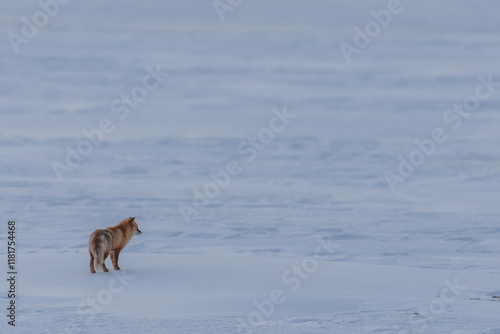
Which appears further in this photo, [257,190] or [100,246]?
[257,190]

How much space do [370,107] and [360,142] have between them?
3.37 m

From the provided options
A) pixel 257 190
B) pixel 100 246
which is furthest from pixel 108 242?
pixel 257 190

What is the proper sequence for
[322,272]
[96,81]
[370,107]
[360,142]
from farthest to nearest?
[96,81] < [370,107] < [360,142] < [322,272]

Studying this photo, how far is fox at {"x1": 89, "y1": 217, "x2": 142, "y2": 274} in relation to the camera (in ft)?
21.7

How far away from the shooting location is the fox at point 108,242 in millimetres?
6613

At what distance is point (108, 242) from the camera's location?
22.0 ft

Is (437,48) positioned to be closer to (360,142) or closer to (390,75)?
(390,75)

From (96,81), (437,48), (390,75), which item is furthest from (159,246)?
(437,48)

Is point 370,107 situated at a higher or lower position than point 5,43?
lower

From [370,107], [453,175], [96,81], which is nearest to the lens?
[453,175]

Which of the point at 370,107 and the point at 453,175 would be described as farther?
the point at 370,107

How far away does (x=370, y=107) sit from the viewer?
19266mm

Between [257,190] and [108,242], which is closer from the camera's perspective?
[108,242]

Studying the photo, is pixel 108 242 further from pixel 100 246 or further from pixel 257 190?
pixel 257 190
